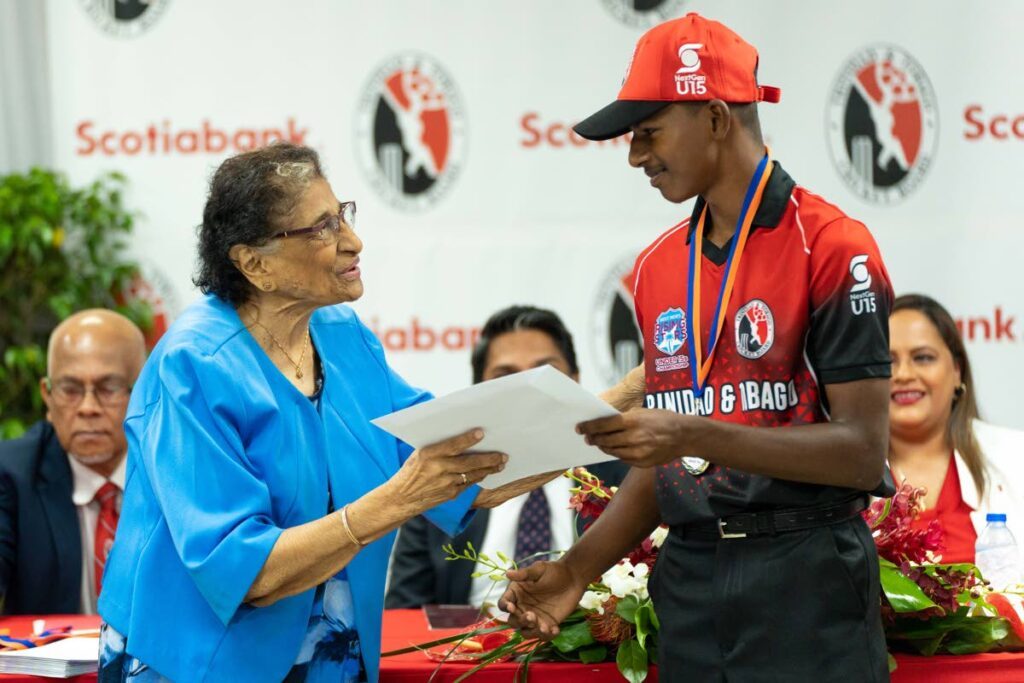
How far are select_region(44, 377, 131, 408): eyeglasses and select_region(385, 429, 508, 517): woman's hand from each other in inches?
73.5

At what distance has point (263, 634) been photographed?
2078 millimetres

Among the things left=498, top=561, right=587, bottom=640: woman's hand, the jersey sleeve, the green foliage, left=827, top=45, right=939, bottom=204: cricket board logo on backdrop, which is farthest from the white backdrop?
the jersey sleeve

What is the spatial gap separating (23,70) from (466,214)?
1828 mm

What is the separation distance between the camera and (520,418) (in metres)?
1.86

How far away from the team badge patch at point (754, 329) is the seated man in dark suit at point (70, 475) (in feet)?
7.48

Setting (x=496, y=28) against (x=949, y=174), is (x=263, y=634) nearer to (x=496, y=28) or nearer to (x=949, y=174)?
(x=496, y=28)

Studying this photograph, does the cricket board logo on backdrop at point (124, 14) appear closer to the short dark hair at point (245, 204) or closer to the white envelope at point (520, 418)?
the short dark hair at point (245, 204)

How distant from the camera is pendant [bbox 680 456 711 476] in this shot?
190 centimetres

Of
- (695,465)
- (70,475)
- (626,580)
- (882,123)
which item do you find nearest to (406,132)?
(882,123)

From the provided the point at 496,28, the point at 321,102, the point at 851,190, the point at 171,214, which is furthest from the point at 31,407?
the point at 851,190

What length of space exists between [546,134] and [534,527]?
5.43 feet

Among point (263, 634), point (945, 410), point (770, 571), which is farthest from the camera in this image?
point (945, 410)

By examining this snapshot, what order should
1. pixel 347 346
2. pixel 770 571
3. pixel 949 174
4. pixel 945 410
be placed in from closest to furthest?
1. pixel 770 571
2. pixel 347 346
3. pixel 945 410
4. pixel 949 174

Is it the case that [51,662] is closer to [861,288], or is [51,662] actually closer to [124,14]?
[861,288]
